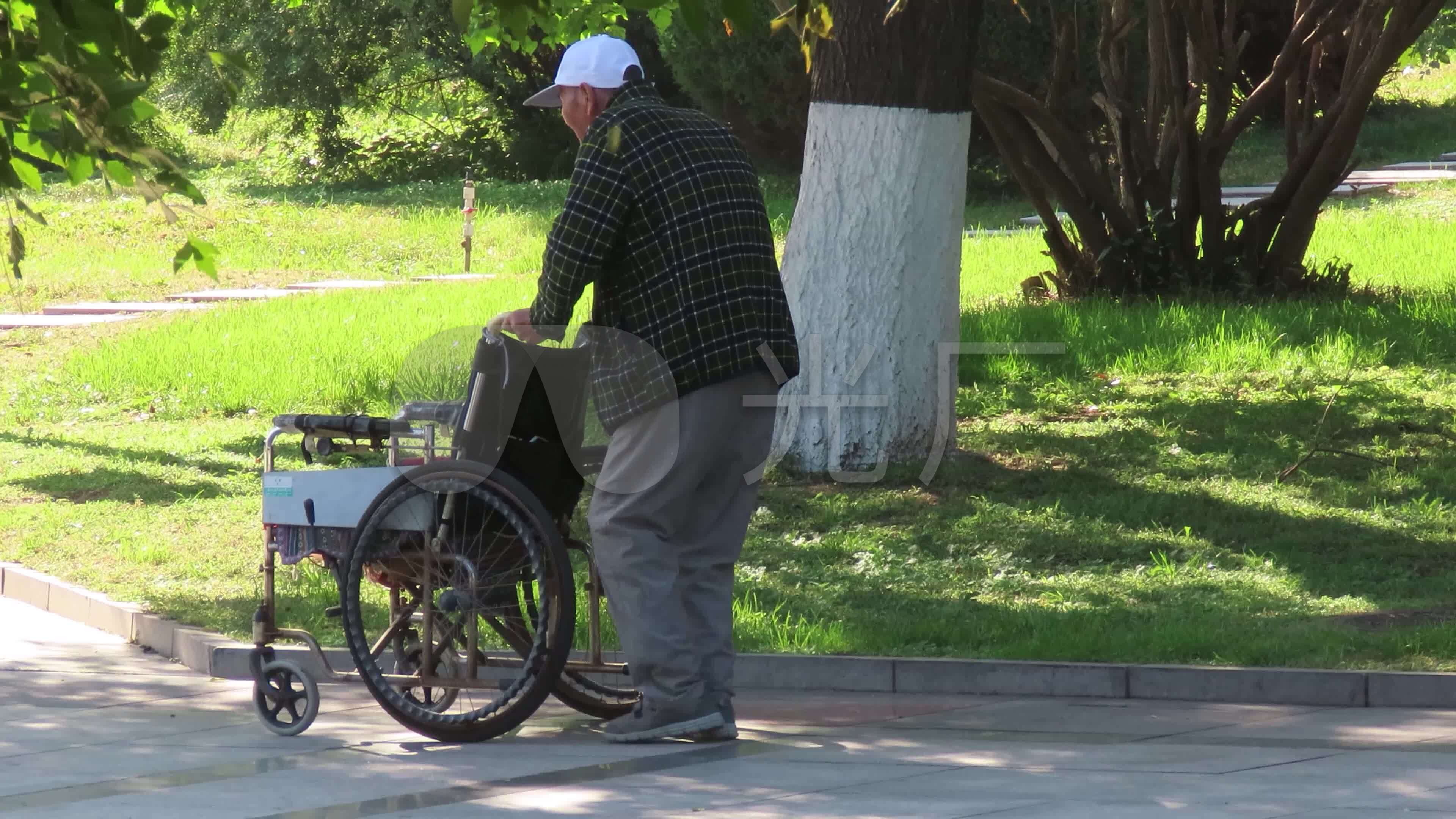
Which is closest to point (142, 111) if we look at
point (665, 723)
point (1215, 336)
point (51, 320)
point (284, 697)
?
point (284, 697)

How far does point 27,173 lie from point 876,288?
5.30 metres

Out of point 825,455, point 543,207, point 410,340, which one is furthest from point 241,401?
point 543,207

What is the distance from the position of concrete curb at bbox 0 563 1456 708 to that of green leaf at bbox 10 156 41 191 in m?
1.96

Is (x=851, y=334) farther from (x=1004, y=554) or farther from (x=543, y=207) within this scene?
(x=543, y=207)

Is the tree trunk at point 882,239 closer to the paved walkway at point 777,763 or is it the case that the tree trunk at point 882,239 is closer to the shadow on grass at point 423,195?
the paved walkway at point 777,763

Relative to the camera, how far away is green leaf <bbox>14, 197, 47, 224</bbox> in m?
4.59

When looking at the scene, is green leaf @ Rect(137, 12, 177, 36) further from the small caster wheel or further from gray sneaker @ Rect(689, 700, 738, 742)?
gray sneaker @ Rect(689, 700, 738, 742)

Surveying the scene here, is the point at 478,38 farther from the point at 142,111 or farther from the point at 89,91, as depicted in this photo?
the point at 89,91

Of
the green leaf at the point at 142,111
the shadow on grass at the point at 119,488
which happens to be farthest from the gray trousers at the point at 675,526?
the shadow on grass at the point at 119,488

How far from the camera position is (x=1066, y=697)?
6441 millimetres

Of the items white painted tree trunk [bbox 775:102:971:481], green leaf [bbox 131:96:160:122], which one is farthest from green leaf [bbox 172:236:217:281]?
white painted tree trunk [bbox 775:102:971:481]

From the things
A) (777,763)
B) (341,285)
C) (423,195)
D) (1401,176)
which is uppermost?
(423,195)

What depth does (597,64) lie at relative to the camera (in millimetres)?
5570

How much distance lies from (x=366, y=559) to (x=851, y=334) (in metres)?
4.42
